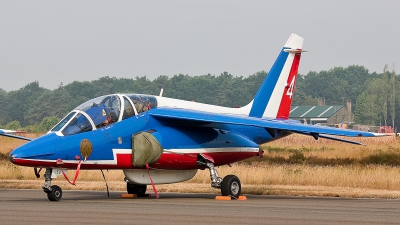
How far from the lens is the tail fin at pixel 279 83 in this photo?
79.4ft

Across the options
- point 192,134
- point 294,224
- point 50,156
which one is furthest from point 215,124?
point 294,224

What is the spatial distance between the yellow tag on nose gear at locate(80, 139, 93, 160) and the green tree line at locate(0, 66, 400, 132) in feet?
312

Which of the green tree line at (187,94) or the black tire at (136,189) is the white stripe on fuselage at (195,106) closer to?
the black tire at (136,189)

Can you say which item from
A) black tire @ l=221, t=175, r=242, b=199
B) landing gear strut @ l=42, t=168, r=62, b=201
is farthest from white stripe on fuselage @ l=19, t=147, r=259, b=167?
black tire @ l=221, t=175, r=242, b=199

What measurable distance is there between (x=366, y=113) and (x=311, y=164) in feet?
376

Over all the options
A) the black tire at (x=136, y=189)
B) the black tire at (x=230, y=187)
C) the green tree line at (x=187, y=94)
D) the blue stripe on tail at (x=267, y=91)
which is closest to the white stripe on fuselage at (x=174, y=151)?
the black tire at (x=230, y=187)

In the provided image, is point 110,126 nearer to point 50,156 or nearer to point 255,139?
point 50,156

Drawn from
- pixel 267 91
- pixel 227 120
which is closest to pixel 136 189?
pixel 227 120

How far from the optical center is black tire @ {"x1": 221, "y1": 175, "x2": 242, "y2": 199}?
20.3 m

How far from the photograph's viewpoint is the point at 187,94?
13288cm

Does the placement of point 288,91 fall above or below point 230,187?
above

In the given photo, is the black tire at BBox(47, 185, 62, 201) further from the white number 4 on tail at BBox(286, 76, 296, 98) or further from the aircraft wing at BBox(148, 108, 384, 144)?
the white number 4 on tail at BBox(286, 76, 296, 98)

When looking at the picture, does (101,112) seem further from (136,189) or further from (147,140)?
(136,189)

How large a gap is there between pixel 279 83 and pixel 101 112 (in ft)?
22.6
